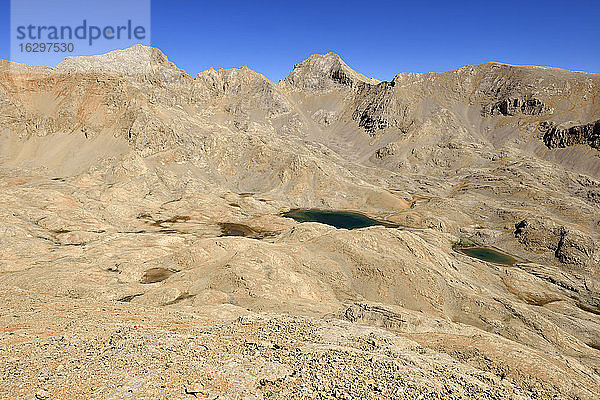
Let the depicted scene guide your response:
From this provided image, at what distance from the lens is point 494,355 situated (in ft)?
65.4

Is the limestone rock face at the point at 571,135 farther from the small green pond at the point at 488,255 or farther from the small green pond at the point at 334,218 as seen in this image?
the small green pond at the point at 334,218

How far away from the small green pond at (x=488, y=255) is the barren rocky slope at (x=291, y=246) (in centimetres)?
353

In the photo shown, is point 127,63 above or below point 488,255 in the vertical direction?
above

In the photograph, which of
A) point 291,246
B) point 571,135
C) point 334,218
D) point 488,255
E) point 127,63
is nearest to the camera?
point 291,246

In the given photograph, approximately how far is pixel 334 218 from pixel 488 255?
47.8 meters

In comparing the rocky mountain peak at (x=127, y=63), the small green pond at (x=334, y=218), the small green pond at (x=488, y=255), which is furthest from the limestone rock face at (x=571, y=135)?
the rocky mountain peak at (x=127, y=63)

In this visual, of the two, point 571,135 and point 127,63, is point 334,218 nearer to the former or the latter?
point 571,135

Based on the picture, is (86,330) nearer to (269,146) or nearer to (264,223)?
(264,223)

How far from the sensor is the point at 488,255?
274 feet

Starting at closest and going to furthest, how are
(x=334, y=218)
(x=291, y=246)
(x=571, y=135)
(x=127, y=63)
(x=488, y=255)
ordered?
(x=291, y=246), (x=488, y=255), (x=334, y=218), (x=571, y=135), (x=127, y=63)

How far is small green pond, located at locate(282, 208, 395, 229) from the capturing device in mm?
105650

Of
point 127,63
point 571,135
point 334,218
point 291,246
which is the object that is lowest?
point 334,218

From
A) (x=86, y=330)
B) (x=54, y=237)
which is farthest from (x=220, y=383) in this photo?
(x=54, y=237)

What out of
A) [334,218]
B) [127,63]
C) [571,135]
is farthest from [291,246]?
[127,63]
